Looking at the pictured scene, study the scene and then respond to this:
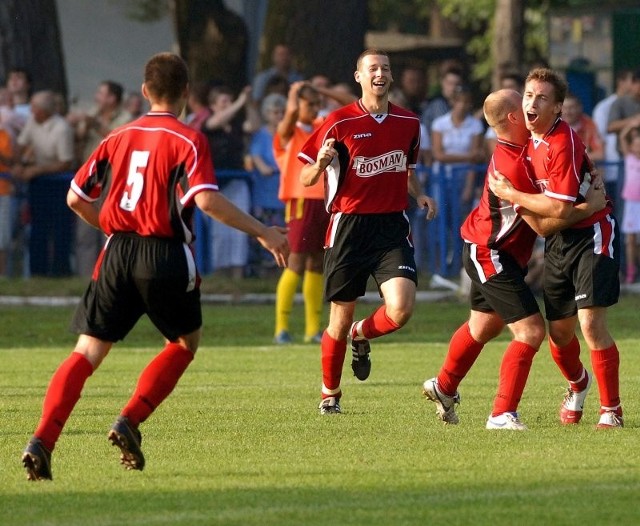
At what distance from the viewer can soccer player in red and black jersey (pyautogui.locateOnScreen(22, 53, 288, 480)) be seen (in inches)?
314

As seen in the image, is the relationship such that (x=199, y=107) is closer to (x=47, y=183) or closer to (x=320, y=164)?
(x=47, y=183)

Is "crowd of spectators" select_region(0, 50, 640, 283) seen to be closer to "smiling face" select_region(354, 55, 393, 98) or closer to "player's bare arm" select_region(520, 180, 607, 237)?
"smiling face" select_region(354, 55, 393, 98)


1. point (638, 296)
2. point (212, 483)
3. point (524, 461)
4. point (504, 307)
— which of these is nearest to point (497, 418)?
point (504, 307)

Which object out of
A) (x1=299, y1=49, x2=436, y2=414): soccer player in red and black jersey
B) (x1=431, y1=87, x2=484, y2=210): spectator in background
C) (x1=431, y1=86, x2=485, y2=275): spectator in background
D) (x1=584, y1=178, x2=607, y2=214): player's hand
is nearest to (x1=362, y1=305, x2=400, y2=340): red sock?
(x1=299, y1=49, x2=436, y2=414): soccer player in red and black jersey

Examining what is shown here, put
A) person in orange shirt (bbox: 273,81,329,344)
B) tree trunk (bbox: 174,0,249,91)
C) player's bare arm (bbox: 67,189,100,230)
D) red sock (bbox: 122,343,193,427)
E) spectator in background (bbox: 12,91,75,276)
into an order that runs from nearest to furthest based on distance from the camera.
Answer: red sock (bbox: 122,343,193,427)
player's bare arm (bbox: 67,189,100,230)
person in orange shirt (bbox: 273,81,329,344)
spectator in background (bbox: 12,91,75,276)
tree trunk (bbox: 174,0,249,91)

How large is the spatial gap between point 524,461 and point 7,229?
13209mm

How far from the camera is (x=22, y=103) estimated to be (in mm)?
22516

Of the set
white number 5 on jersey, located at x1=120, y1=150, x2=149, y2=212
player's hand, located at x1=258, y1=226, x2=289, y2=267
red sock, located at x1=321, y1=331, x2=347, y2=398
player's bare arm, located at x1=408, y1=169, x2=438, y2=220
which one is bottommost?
red sock, located at x1=321, y1=331, x2=347, y2=398

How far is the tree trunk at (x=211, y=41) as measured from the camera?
91.6ft

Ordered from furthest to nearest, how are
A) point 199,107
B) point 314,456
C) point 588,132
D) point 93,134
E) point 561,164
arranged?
point 199,107, point 93,134, point 588,132, point 561,164, point 314,456

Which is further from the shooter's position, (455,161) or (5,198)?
(455,161)

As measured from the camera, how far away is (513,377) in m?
9.89

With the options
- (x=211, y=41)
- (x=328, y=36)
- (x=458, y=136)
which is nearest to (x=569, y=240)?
(x=458, y=136)

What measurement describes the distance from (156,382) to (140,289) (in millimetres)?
441
